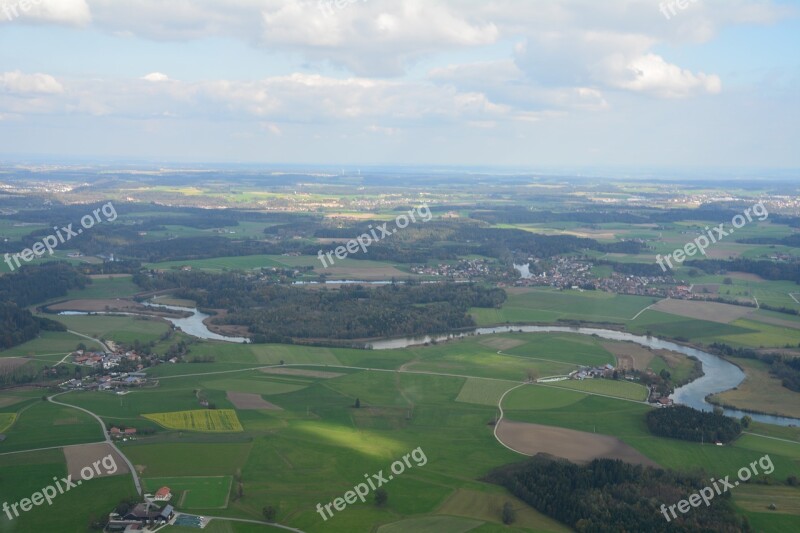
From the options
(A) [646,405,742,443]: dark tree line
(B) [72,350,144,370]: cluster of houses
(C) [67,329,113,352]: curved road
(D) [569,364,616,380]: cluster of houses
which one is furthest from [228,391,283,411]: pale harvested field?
(A) [646,405,742,443]: dark tree line

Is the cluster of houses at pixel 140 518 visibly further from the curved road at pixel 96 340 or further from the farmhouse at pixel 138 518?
the curved road at pixel 96 340

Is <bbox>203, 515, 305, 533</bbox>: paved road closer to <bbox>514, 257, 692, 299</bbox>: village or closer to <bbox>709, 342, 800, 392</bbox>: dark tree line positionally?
<bbox>709, 342, 800, 392</bbox>: dark tree line

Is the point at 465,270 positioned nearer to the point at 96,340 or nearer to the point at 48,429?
the point at 96,340

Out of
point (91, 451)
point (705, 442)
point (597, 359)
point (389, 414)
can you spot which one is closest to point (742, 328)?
point (597, 359)

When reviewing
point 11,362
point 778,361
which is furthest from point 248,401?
point 778,361

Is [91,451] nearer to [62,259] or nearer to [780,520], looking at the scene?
[780,520]
